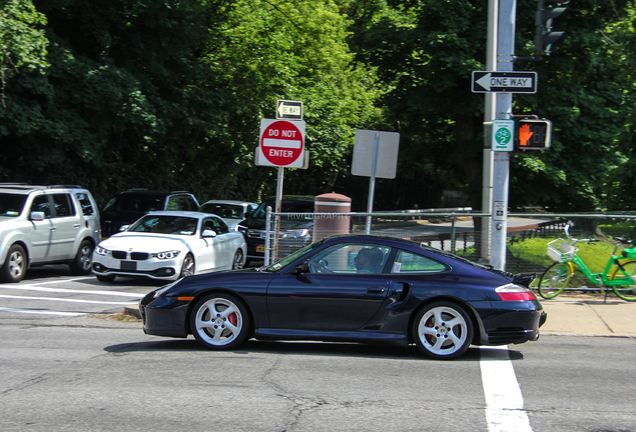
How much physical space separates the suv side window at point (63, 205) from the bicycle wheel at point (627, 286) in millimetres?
10763

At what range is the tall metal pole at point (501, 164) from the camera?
989 cm

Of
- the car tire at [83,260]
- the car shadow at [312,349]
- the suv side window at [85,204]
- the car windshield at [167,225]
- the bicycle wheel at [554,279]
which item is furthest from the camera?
the suv side window at [85,204]

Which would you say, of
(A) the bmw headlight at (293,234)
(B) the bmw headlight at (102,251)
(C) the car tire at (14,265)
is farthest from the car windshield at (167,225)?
(A) the bmw headlight at (293,234)

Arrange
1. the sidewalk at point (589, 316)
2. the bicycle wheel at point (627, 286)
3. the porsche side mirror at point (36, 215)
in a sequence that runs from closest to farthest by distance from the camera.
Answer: the sidewalk at point (589, 316) → the bicycle wheel at point (627, 286) → the porsche side mirror at point (36, 215)

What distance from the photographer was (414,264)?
7379 mm

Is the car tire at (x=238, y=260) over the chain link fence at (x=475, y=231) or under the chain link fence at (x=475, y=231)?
under

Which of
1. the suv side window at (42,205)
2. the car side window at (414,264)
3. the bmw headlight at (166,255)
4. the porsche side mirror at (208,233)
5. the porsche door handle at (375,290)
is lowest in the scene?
the bmw headlight at (166,255)

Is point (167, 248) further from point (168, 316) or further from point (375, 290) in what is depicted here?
point (375, 290)

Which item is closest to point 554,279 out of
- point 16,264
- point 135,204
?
point 16,264

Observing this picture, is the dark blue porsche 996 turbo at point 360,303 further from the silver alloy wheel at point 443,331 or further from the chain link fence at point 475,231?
the chain link fence at point 475,231

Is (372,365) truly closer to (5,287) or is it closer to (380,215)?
(380,215)

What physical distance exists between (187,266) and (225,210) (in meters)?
8.64

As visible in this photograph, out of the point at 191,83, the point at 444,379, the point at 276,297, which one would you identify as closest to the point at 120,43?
the point at 191,83

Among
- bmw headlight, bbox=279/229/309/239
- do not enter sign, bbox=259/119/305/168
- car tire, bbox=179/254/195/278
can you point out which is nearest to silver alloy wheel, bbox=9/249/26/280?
car tire, bbox=179/254/195/278
